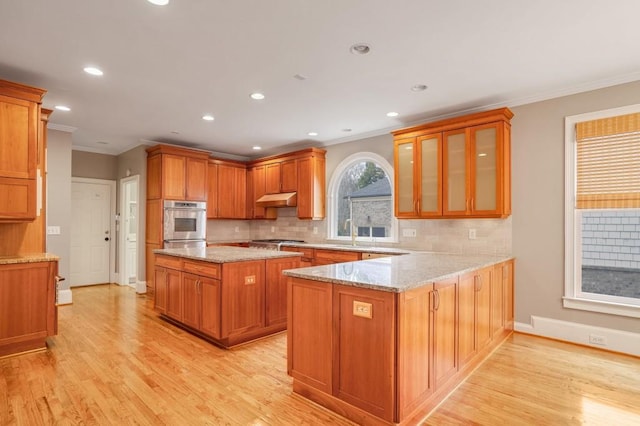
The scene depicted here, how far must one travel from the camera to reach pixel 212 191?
22.0ft

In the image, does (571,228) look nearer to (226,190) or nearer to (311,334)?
(311,334)

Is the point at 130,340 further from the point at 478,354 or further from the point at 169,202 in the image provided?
the point at 478,354

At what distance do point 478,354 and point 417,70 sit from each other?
2.59 m

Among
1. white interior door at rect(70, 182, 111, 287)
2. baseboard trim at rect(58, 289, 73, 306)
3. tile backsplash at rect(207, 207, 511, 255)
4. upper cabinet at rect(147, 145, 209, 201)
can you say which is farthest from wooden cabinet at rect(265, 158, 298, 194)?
baseboard trim at rect(58, 289, 73, 306)

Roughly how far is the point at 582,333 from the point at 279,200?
4.59m

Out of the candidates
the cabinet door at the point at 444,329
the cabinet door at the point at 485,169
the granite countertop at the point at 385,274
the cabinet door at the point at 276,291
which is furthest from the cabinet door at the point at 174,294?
the cabinet door at the point at 485,169

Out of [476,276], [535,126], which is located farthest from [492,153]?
[476,276]

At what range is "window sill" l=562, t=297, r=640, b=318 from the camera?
130 inches

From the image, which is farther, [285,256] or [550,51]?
[285,256]

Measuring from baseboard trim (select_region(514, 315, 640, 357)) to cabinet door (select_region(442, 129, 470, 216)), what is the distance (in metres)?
1.43

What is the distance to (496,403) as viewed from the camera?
2.45 m

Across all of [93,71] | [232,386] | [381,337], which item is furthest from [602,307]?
[93,71]

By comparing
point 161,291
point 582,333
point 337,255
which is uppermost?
point 337,255

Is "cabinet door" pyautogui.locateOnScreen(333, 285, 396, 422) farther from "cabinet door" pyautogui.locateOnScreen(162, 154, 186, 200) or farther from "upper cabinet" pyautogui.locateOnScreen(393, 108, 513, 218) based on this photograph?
"cabinet door" pyautogui.locateOnScreen(162, 154, 186, 200)
